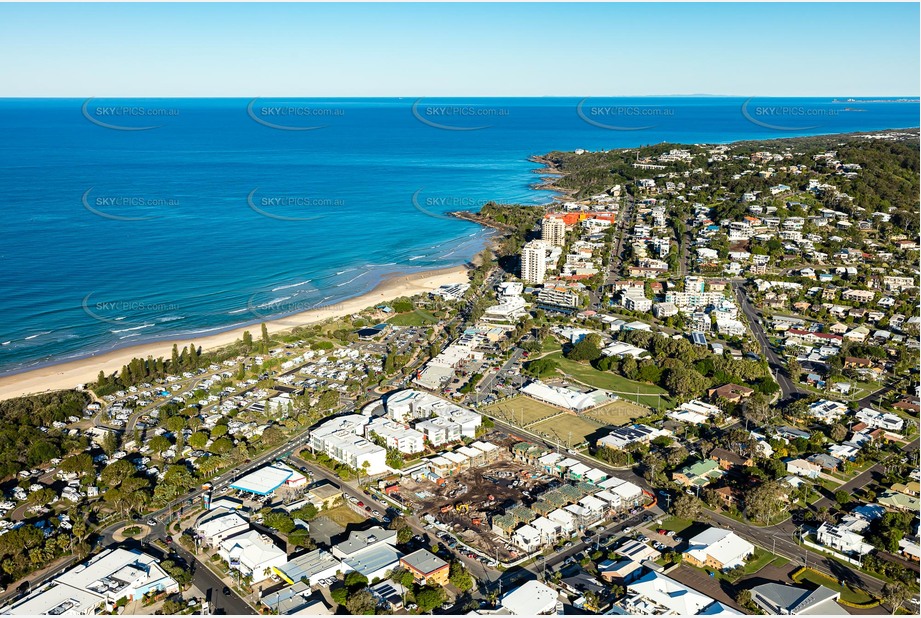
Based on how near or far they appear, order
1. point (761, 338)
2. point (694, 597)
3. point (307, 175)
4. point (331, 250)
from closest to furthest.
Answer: point (694, 597) < point (761, 338) < point (331, 250) < point (307, 175)

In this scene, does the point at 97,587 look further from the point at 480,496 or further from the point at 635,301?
the point at 635,301

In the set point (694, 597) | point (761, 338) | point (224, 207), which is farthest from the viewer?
point (224, 207)

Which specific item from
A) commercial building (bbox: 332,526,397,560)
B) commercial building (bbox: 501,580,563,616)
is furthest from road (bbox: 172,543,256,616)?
commercial building (bbox: 501,580,563,616)

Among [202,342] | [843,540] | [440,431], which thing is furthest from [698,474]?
[202,342]

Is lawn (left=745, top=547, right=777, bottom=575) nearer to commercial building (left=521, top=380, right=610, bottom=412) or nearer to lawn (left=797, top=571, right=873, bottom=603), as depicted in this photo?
→ lawn (left=797, top=571, right=873, bottom=603)

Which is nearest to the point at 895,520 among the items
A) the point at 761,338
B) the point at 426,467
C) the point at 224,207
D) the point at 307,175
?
the point at 426,467

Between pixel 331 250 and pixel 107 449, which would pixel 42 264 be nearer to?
pixel 331 250

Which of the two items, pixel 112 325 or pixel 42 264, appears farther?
pixel 42 264
